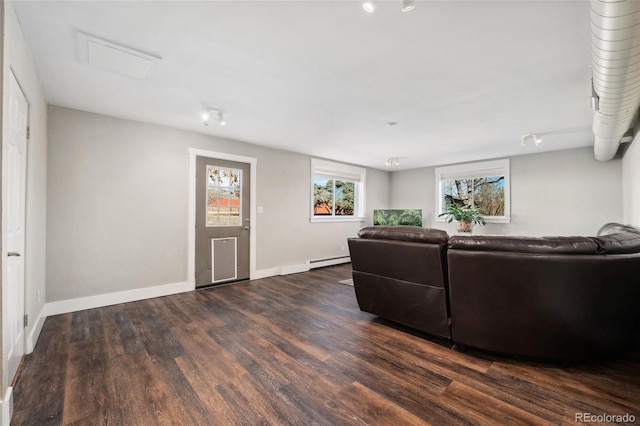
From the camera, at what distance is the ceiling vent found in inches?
77.8

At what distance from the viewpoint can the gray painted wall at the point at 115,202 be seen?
3.07 meters

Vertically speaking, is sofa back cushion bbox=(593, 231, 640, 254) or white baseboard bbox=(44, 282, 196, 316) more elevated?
sofa back cushion bbox=(593, 231, 640, 254)

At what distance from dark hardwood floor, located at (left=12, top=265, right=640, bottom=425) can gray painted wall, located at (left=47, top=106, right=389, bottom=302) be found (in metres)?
0.66

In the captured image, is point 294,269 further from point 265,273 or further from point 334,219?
point 334,219

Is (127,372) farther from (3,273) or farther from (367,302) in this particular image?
(367,302)

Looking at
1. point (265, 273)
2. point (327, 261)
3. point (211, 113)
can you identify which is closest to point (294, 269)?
point (265, 273)

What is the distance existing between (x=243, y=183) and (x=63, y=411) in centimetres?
349

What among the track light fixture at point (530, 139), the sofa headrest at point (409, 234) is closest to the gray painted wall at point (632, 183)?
the track light fixture at point (530, 139)

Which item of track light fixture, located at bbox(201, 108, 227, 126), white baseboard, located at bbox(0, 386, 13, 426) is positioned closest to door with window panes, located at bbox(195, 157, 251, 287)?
track light fixture, located at bbox(201, 108, 227, 126)

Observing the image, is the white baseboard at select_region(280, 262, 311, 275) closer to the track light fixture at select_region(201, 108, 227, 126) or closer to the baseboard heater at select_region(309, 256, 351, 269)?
the baseboard heater at select_region(309, 256, 351, 269)

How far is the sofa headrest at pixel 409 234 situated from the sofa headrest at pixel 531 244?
0.45 feet

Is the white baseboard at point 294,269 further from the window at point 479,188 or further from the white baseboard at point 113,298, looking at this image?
the window at point 479,188

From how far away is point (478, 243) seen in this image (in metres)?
2.06

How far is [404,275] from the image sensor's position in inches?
97.1
